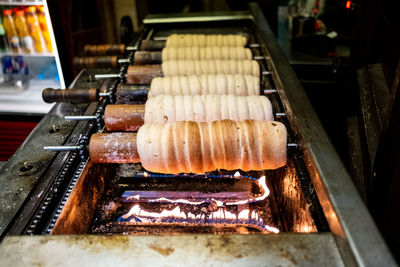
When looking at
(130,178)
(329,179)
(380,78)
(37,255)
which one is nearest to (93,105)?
(130,178)

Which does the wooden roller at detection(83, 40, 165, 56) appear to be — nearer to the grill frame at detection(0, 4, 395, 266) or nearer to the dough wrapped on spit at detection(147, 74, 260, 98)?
the dough wrapped on spit at detection(147, 74, 260, 98)

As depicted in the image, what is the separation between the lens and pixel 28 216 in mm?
1327

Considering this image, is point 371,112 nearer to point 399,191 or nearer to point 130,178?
point 399,191

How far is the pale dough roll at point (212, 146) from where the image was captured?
1487mm

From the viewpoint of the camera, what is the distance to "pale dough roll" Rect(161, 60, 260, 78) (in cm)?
239

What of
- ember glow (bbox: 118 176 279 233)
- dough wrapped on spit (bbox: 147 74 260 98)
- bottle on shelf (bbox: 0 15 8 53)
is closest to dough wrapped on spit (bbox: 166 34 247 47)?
dough wrapped on spit (bbox: 147 74 260 98)

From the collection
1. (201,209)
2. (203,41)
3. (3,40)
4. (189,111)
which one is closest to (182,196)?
(201,209)

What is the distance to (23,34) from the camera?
451 cm

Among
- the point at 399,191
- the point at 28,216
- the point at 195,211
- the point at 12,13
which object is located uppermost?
the point at 12,13

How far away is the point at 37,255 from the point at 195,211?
967mm

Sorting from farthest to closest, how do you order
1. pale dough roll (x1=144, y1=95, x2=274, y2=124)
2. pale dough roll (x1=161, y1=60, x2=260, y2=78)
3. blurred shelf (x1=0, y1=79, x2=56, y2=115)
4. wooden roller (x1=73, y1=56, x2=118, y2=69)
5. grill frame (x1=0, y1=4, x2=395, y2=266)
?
1. blurred shelf (x1=0, y1=79, x2=56, y2=115)
2. wooden roller (x1=73, y1=56, x2=118, y2=69)
3. pale dough roll (x1=161, y1=60, x2=260, y2=78)
4. pale dough roll (x1=144, y1=95, x2=274, y2=124)
5. grill frame (x1=0, y1=4, x2=395, y2=266)

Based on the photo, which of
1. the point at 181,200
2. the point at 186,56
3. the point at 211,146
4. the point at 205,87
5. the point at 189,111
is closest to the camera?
the point at 211,146

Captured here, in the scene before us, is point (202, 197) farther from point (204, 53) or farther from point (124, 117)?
point (204, 53)

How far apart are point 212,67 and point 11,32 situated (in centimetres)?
349
